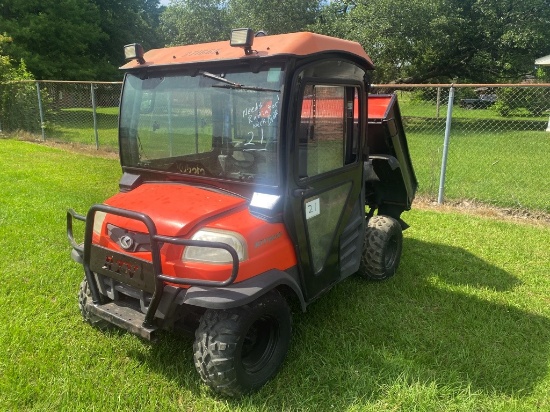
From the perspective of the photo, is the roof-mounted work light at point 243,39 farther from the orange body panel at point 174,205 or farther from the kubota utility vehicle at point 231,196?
the orange body panel at point 174,205

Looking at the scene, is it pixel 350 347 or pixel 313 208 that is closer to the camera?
pixel 313 208

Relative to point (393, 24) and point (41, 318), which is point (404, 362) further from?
point (393, 24)

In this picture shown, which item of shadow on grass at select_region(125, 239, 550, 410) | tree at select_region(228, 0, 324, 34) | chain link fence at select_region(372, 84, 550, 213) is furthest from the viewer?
tree at select_region(228, 0, 324, 34)

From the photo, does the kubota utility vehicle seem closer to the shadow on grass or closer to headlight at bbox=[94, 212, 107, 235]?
headlight at bbox=[94, 212, 107, 235]

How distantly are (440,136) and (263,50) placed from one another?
41.5 ft

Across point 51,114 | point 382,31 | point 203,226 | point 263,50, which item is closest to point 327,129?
point 263,50

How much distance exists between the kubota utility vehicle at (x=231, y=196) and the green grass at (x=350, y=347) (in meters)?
0.30

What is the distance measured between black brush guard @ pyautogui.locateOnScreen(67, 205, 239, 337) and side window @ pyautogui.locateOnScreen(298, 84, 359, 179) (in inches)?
34.6

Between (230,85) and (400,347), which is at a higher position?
(230,85)

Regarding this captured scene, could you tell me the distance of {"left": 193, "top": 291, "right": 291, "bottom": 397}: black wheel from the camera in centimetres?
243

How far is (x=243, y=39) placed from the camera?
251 centimetres

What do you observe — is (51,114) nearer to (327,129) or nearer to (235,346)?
(327,129)

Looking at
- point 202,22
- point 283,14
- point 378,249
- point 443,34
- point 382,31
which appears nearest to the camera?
point 378,249

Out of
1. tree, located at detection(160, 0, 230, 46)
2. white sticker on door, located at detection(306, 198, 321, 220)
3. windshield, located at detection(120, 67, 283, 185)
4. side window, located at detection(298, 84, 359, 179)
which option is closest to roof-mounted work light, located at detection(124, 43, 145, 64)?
windshield, located at detection(120, 67, 283, 185)
